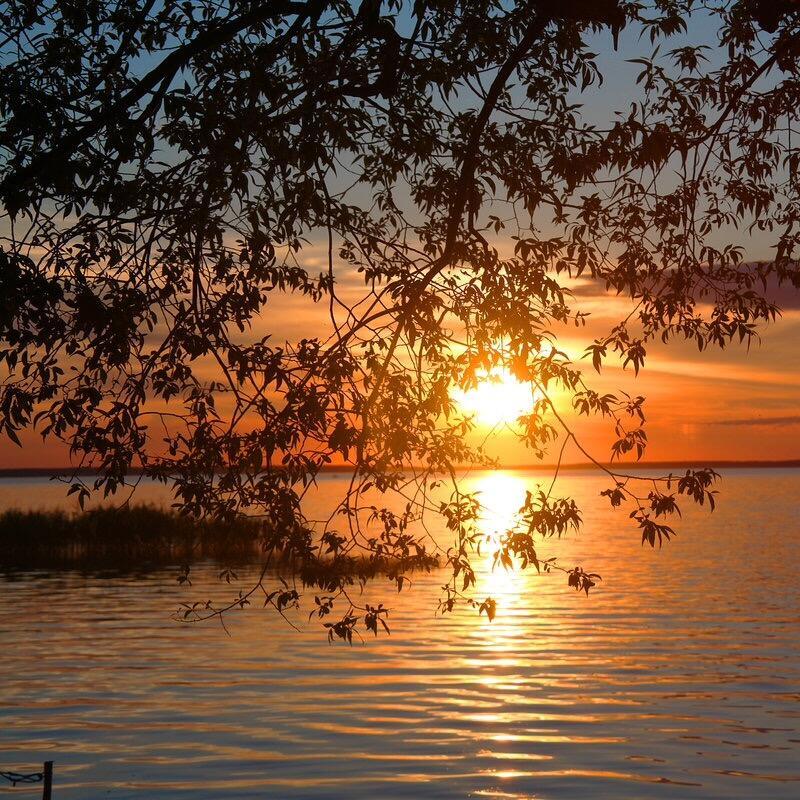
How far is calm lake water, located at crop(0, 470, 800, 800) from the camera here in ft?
54.9

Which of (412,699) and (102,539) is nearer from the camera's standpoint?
(412,699)

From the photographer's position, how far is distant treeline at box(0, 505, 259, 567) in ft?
148

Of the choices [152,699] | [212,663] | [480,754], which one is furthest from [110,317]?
[212,663]

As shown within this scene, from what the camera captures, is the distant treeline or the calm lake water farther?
the distant treeline

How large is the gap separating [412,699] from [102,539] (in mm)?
27673

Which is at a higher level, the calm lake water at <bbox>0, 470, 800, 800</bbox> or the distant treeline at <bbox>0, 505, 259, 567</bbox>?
the distant treeline at <bbox>0, 505, 259, 567</bbox>

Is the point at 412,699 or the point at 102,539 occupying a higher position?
the point at 102,539

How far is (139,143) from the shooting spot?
36.8ft

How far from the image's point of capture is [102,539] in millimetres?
46844

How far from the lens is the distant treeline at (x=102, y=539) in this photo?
148ft

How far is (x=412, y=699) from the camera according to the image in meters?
21.5

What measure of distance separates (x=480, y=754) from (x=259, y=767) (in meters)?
3.11

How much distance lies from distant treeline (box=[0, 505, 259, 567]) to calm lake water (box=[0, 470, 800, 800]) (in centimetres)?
741

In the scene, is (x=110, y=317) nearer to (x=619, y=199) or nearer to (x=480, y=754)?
Result: (x=619, y=199)
